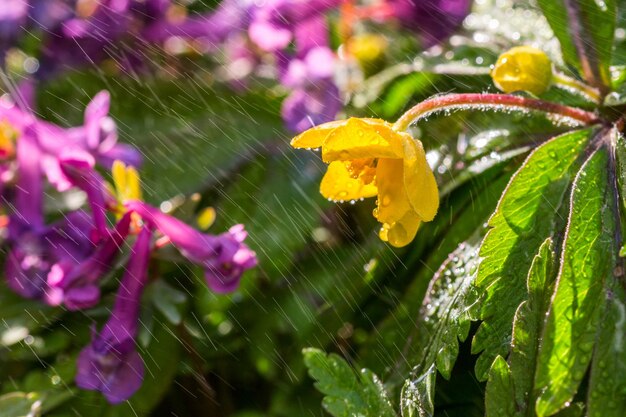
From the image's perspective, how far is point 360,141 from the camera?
94cm

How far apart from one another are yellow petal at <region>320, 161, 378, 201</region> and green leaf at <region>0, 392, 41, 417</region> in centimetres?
50

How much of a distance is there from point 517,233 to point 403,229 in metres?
0.13

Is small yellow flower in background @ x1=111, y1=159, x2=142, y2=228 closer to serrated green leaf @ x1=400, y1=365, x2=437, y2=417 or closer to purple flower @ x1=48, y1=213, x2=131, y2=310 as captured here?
purple flower @ x1=48, y1=213, x2=131, y2=310

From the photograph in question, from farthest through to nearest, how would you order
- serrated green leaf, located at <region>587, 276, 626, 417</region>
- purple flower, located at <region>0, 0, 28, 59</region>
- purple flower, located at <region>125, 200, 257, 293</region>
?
purple flower, located at <region>0, 0, 28, 59</region> → purple flower, located at <region>125, 200, 257, 293</region> → serrated green leaf, located at <region>587, 276, 626, 417</region>

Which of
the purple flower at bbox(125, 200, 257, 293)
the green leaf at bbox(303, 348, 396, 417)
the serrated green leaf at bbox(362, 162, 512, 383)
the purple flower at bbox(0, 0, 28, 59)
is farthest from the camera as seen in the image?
the purple flower at bbox(0, 0, 28, 59)

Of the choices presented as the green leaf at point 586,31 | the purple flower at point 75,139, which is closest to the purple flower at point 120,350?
the purple flower at point 75,139

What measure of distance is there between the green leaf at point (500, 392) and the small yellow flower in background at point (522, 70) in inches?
17.0

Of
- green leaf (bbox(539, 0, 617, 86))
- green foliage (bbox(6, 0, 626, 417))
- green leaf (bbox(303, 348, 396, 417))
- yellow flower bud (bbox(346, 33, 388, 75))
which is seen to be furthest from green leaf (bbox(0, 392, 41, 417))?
yellow flower bud (bbox(346, 33, 388, 75))

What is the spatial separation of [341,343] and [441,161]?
1.07 feet

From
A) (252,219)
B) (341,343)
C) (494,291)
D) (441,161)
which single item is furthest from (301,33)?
(494,291)

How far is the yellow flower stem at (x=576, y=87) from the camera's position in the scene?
1.17 m

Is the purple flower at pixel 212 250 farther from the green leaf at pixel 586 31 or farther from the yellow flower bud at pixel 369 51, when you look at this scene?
the yellow flower bud at pixel 369 51

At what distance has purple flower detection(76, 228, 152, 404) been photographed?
3.84 ft

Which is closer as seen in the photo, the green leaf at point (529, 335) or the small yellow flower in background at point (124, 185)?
the green leaf at point (529, 335)
